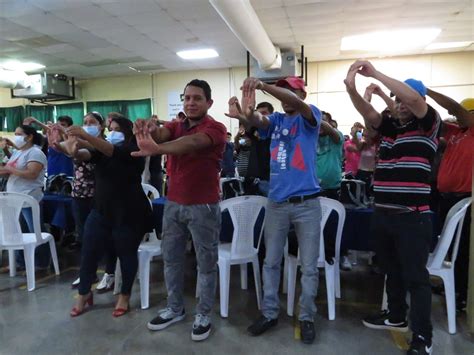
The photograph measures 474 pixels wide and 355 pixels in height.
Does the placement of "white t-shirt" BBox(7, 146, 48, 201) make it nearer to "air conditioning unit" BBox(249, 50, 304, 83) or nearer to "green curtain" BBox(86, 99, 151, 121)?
"air conditioning unit" BBox(249, 50, 304, 83)

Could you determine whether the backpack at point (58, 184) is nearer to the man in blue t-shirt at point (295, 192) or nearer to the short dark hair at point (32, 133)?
the short dark hair at point (32, 133)

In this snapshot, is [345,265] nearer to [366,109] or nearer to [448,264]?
[448,264]

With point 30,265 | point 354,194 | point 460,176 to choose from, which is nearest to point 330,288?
point 354,194

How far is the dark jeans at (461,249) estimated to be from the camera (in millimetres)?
2356

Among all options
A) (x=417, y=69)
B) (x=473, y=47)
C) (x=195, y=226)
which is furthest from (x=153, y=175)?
(x=473, y=47)

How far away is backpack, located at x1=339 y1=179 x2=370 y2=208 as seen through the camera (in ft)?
8.61

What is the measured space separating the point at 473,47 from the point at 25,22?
7.83 metres

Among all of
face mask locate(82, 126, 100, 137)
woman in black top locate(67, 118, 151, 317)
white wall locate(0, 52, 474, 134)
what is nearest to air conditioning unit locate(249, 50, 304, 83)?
white wall locate(0, 52, 474, 134)

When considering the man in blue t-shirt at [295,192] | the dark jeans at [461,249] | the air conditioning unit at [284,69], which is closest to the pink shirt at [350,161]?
the air conditioning unit at [284,69]

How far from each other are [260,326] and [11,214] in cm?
217

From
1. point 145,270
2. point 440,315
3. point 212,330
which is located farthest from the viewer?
point 145,270

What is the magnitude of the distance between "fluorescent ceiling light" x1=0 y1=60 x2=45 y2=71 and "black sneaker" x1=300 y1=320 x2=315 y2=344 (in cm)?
801

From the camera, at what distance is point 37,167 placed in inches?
122

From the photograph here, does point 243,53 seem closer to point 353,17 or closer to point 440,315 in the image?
point 353,17
